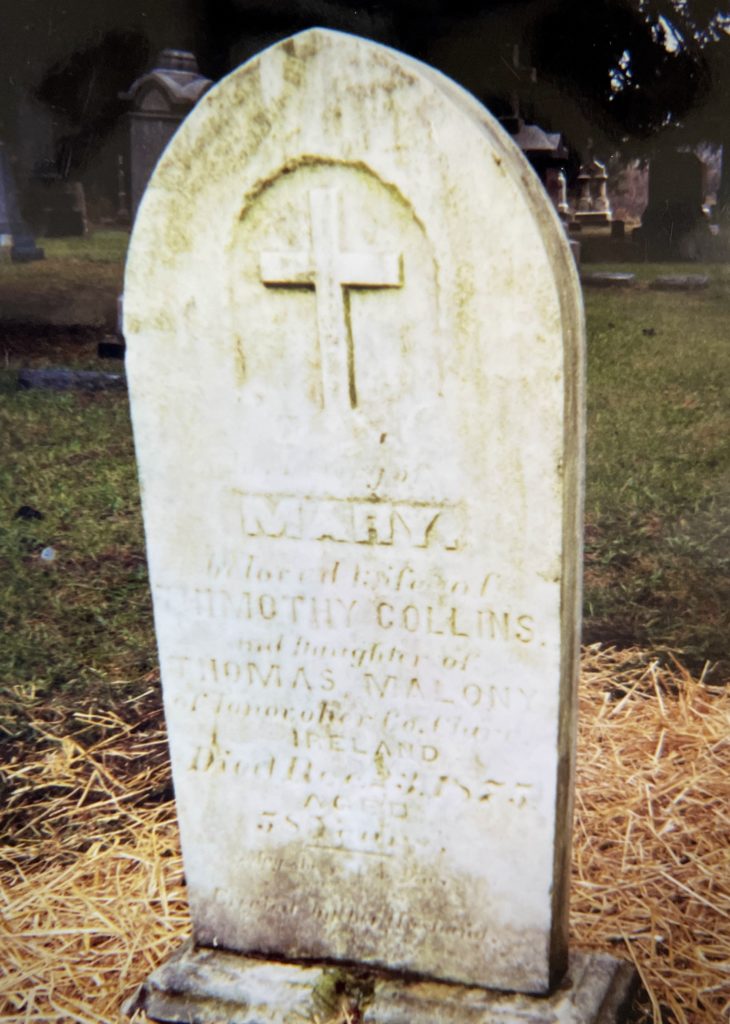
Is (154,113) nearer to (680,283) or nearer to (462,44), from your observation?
(462,44)

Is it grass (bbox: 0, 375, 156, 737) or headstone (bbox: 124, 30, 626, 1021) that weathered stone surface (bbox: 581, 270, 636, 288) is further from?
headstone (bbox: 124, 30, 626, 1021)

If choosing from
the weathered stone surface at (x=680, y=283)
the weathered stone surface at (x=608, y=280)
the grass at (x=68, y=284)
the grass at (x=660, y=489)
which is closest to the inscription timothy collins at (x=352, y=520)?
the grass at (x=660, y=489)

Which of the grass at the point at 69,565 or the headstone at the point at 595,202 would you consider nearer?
the grass at the point at 69,565

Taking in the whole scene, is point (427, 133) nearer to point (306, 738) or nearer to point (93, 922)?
point (306, 738)

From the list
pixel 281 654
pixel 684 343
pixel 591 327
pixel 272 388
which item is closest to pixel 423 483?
pixel 272 388

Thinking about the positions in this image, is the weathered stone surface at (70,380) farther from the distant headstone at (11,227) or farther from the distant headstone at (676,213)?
Result: the distant headstone at (676,213)

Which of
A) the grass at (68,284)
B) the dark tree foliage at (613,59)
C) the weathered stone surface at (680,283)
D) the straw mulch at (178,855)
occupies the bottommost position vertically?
the straw mulch at (178,855)

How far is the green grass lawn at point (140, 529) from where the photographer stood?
424cm

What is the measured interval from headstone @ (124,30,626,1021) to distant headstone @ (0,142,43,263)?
1334 centimetres

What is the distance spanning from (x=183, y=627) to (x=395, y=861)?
0.69 metres

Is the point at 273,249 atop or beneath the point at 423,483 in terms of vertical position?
atop

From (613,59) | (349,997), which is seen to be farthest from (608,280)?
(349,997)

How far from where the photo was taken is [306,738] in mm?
2307

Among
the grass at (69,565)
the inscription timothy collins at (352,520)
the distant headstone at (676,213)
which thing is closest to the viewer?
the inscription timothy collins at (352,520)
